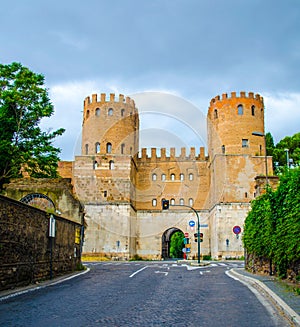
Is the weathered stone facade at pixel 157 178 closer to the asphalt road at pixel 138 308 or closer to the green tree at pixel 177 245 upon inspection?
the green tree at pixel 177 245

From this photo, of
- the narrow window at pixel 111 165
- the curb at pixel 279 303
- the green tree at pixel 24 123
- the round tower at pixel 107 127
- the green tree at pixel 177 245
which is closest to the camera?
the curb at pixel 279 303

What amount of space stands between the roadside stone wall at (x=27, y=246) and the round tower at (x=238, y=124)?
3085 cm

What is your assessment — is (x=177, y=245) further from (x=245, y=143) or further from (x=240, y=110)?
(x=240, y=110)

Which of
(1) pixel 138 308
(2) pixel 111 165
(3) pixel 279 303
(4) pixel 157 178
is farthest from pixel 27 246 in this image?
(4) pixel 157 178

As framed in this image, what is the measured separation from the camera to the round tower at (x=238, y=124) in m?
44.9

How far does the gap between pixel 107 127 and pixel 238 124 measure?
47.5 ft

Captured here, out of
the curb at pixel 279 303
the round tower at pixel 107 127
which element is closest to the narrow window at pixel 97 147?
the round tower at pixel 107 127

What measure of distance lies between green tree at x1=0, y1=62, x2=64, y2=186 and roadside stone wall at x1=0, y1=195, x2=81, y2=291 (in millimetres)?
11120

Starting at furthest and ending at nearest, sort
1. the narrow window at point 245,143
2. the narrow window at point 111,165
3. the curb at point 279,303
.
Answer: the narrow window at point 111,165 → the narrow window at point 245,143 → the curb at point 279,303

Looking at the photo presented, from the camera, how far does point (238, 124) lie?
45250 millimetres

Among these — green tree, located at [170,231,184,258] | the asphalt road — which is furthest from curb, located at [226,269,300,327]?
green tree, located at [170,231,184,258]

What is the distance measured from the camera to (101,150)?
4778cm

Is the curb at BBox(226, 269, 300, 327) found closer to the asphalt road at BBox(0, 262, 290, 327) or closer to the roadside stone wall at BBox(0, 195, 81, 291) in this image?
the asphalt road at BBox(0, 262, 290, 327)

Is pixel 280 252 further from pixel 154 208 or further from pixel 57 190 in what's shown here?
pixel 154 208
